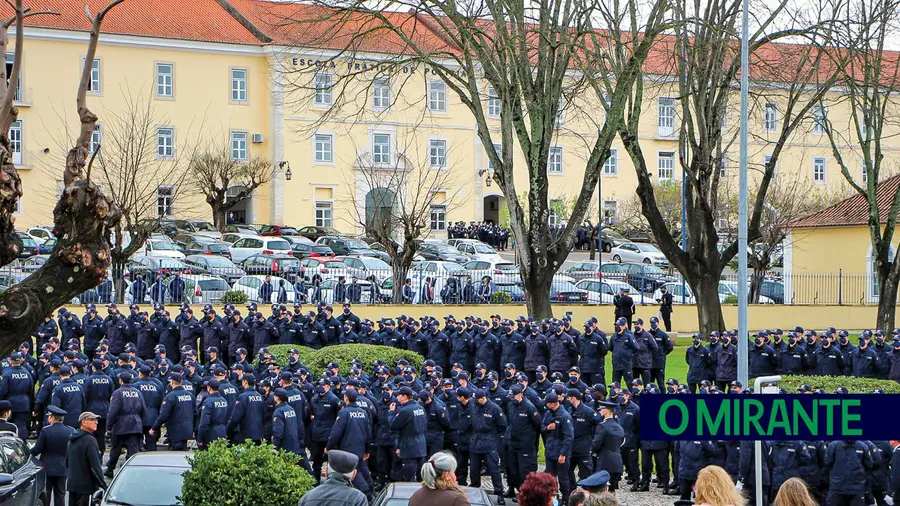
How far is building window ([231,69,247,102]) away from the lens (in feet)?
190

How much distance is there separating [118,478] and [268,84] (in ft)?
158

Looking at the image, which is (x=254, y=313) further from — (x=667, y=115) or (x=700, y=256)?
(x=667, y=115)

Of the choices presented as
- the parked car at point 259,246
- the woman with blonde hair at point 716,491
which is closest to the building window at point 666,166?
the parked car at point 259,246

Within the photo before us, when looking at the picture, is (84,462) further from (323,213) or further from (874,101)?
(323,213)

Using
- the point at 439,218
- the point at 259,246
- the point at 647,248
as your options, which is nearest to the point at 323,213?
the point at 439,218

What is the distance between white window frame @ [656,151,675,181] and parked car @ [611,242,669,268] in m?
5.59

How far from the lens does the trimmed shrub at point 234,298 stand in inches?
1212

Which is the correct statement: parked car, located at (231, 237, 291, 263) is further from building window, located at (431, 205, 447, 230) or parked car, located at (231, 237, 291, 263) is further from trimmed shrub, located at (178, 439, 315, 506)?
trimmed shrub, located at (178, 439, 315, 506)

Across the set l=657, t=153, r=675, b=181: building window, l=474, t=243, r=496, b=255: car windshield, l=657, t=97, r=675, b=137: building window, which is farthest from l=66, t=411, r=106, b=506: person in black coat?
l=657, t=153, r=675, b=181: building window

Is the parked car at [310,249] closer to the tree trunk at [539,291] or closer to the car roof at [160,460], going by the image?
the tree trunk at [539,291]

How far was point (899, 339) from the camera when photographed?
881 inches

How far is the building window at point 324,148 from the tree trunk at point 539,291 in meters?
33.3

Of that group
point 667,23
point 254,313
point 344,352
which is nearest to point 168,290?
point 254,313

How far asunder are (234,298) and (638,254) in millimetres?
30839
